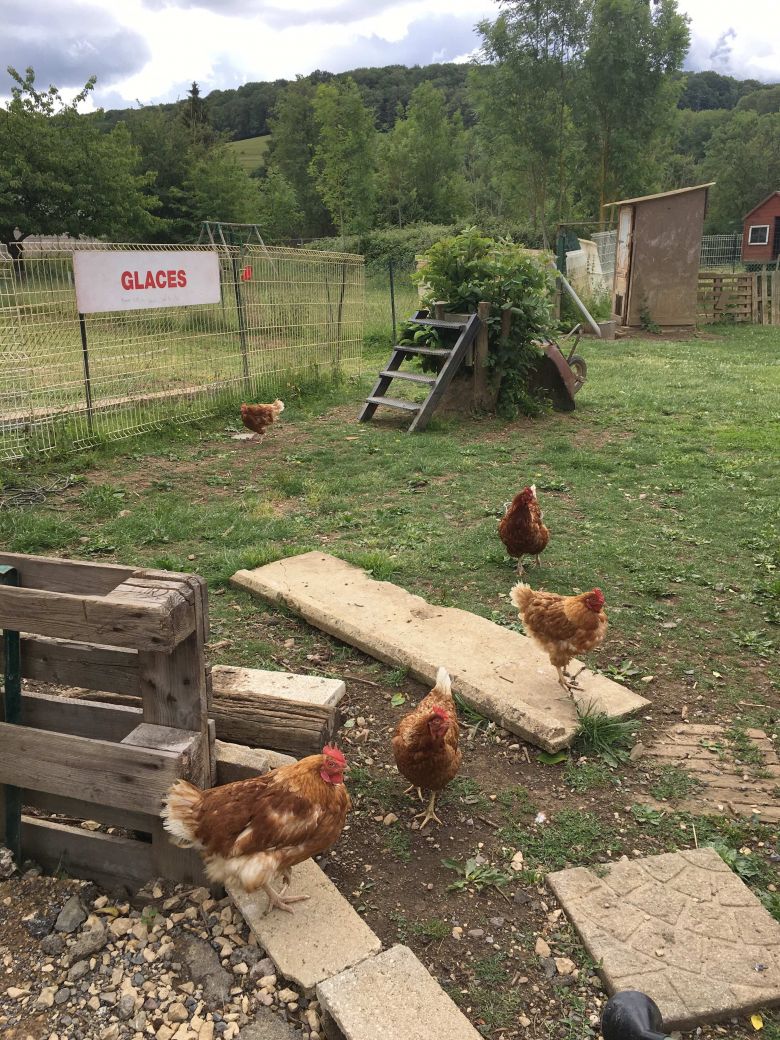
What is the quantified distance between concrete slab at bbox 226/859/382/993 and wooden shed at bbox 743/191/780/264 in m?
40.1

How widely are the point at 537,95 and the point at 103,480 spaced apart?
1240 inches

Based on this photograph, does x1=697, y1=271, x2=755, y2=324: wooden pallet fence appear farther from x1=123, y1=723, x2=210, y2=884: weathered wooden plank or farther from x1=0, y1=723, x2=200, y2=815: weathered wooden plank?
x1=0, y1=723, x2=200, y2=815: weathered wooden plank

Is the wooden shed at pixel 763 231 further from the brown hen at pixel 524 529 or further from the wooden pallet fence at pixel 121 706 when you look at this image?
the wooden pallet fence at pixel 121 706

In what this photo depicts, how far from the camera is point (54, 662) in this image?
2.73m

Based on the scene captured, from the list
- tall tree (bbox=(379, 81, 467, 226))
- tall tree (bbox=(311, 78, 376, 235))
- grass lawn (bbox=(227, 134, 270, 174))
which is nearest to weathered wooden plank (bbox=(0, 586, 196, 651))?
tall tree (bbox=(311, 78, 376, 235))

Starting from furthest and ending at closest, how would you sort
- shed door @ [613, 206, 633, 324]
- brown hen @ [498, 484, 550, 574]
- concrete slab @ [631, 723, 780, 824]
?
shed door @ [613, 206, 633, 324]
brown hen @ [498, 484, 550, 574]
concrete slab @ [631, 723, 780, 824]

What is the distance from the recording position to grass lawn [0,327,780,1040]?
2.60 metres

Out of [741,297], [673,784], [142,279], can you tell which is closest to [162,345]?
[142,279]

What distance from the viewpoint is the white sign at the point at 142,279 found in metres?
7.52

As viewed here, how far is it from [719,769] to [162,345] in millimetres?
7324

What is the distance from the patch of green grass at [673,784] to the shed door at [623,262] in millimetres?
15867

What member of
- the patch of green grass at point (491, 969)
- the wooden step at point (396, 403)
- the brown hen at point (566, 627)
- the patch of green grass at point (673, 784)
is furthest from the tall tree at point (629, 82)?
the patch of green grass at point (491, 969)

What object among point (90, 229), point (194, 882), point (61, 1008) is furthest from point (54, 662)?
point (90, 229)

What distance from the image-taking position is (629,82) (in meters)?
30.8
